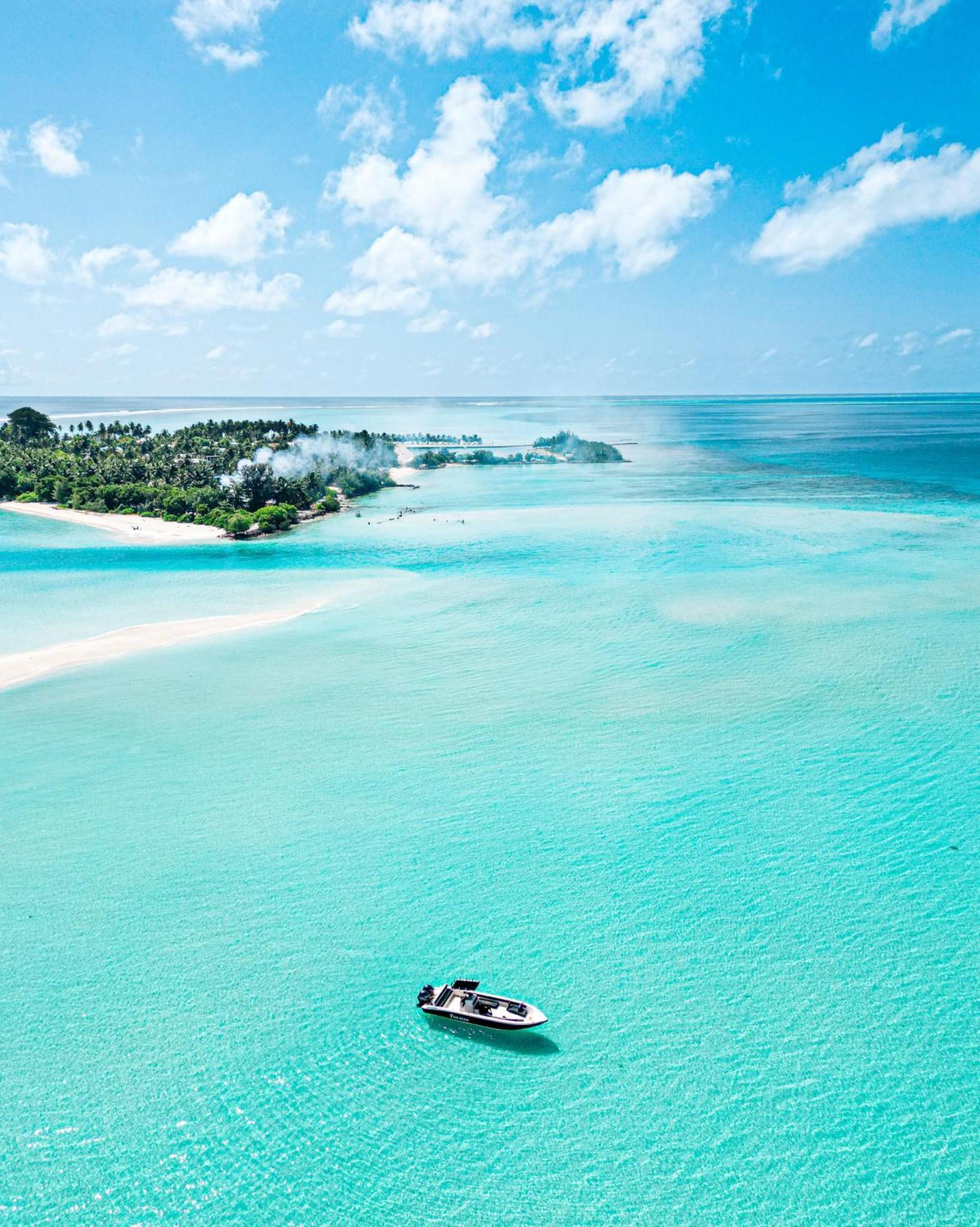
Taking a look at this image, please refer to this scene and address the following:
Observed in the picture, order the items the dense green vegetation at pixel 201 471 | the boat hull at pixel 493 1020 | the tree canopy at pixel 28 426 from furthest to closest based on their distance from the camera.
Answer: the tree canopy at pixel 28 426, the dense green vegetation at pixel 201 471, the boat hull at pixel 493 1020

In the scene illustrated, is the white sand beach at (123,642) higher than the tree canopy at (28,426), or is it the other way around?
the tree canopy at (28,426)

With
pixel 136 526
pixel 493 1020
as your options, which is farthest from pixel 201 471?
pixel 493 1020

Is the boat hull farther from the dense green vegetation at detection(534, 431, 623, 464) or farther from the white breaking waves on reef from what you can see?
the dense green vegetation at detection(534, 431, 623, 464)

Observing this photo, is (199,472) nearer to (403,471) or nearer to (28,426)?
(403,471)

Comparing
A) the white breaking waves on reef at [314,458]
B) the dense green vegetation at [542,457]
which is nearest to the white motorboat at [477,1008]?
the white breaking waves on reef at [314,458]

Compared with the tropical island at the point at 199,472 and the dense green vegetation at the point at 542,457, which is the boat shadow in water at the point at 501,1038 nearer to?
the tropical island at the point at 199,472

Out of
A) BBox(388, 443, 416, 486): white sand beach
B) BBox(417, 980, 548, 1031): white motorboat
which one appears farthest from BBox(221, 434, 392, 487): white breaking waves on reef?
BBox(417, 980, 548, 1031): white motorboat
